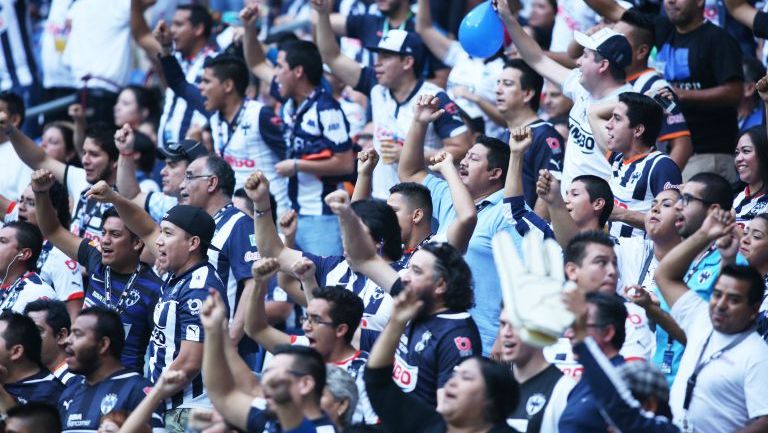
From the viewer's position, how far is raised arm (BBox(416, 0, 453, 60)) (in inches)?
438

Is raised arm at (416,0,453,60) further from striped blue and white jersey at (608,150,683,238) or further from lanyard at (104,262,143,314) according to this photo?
lanyard at (104,262,143,314)

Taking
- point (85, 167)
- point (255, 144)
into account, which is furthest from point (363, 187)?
point (85, 167)

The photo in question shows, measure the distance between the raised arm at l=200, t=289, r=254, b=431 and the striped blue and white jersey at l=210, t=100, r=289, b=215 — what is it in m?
3.92

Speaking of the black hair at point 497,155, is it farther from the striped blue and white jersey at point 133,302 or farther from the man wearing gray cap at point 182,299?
the striped blue and white jersey at point 133,302

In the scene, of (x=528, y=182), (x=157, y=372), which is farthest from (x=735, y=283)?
(x=157, y=372)

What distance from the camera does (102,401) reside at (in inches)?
298

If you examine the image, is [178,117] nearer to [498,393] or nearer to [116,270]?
[116,270]

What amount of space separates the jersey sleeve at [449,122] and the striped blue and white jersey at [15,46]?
242 inches

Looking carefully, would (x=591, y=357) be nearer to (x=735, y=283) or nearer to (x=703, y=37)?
(x=735, y=283)

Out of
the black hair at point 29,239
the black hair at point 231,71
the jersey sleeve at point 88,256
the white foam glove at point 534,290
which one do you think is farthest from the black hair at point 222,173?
the white foam glove at point 534,290

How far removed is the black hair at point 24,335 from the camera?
8.09 meters

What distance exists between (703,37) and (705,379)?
3989 mm

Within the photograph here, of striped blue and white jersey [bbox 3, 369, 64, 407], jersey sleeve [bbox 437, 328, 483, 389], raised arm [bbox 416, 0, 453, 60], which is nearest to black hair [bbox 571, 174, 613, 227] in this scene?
jersey sleeve [bbox 437, 328, 483, 389]

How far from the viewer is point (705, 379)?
661cm
